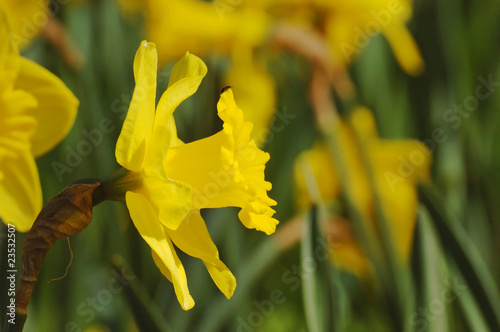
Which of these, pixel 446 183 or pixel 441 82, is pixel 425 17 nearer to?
pixel 441 82

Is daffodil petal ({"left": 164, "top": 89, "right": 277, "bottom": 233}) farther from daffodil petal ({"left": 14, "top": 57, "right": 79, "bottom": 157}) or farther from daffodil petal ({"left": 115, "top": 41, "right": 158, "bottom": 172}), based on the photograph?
daffodil petal ({"left": 14, "top": 57, "right": 79, "bottom": 157})

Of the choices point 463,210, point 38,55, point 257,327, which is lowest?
point 257,327

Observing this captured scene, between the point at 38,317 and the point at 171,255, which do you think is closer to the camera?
the point at 171,255

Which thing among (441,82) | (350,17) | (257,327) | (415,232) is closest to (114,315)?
(257,327)

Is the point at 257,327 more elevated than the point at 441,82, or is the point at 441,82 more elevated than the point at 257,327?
the point at 441,82

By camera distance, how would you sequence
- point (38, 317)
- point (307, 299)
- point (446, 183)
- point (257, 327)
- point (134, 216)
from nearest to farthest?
point (134, 216) → point (307, 299) → point (38, 317) → point (257, 327) → point (446, 183)

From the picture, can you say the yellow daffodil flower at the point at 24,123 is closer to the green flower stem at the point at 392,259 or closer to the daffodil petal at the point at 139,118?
the daffodil petal at the point at 139,118

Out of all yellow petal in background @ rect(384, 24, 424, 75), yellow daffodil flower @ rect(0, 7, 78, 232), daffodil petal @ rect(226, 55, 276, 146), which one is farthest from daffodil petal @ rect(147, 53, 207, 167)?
yellow petal in background @ rect(384, 24, 424, 75)
